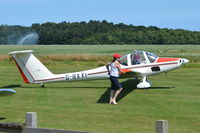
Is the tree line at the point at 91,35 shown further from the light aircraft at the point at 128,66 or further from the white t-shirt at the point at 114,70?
the white t-shirt at the point at 114,70

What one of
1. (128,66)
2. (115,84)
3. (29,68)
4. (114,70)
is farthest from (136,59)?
(29,68)

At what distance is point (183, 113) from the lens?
12.4m

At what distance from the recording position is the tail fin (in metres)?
18.0

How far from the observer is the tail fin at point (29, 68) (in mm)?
18016

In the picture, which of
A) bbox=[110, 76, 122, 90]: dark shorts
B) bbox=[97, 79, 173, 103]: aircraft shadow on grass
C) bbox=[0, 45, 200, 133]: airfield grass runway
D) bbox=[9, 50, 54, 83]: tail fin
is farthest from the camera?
bbox=[9, 50, 54, 83]: tail fin

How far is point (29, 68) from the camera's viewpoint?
18.2 m

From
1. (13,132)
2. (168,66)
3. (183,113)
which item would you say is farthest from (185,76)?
(13,132)

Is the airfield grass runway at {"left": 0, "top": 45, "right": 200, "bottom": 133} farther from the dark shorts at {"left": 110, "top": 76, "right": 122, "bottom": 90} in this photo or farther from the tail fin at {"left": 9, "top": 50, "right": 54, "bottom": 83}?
the dark shorts at {"left": 110, "top": 76, "right": 122, "bottom": 90}

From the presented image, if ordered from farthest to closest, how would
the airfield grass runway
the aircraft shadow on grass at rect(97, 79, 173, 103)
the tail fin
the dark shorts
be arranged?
the tail fin, the aircraft shadow on grass at rect(97, 79, 173, 103), the dark shorts, the airfield grass runway

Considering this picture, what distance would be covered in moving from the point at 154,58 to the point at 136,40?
97.1 m

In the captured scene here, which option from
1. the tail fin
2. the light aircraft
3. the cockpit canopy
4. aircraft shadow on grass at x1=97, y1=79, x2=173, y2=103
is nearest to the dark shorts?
aircraft shadow on grass at x1=97, y1=79, x2=173, y2=103

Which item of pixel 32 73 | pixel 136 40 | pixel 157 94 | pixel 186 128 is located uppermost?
pixel 136 40

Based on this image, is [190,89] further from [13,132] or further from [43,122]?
[13,132]

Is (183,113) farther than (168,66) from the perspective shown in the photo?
No
